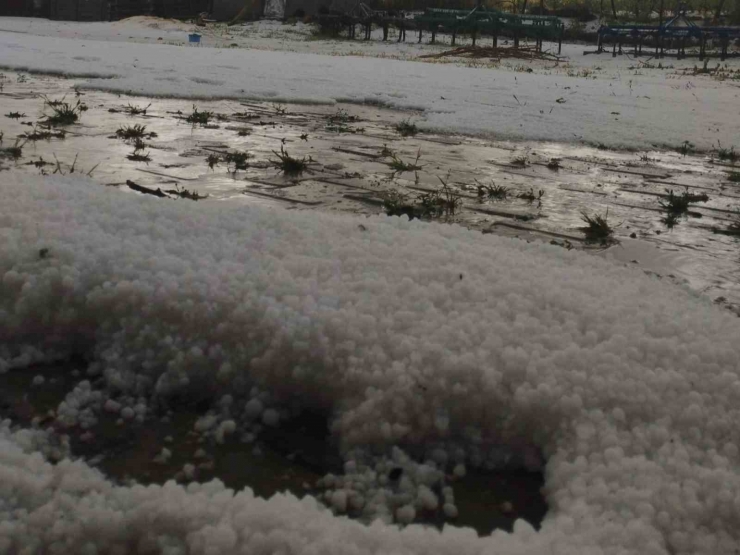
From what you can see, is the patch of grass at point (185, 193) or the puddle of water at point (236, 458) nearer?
the puddle of water at point (236, 458)

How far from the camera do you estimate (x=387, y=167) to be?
4.22m

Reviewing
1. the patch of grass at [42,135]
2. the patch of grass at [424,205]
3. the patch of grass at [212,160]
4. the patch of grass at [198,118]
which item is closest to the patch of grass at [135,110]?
the patch of grass at [198,118]

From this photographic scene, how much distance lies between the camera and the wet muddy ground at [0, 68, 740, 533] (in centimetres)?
142

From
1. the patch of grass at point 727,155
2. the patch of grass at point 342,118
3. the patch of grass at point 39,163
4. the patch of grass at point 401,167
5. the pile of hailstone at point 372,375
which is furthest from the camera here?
the patch of grass at point 342,118

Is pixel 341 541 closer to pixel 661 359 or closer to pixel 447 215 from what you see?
pixel 661 359

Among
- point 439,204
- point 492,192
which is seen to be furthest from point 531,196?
point 439,204

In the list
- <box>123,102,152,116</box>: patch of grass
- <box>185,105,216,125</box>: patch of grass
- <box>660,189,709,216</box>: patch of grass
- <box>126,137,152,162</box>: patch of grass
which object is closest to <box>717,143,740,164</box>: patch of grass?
<box>660,189,709,216</box>: patch of grass

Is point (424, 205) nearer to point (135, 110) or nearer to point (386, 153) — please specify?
point (386, 153)

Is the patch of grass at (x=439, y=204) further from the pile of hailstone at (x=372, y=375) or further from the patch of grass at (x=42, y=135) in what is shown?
the patch of grass at (x=42, y=135)

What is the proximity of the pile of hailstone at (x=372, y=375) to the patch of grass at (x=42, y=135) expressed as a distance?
212 cm

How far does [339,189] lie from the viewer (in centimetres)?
360

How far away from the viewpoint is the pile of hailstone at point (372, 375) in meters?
1.18

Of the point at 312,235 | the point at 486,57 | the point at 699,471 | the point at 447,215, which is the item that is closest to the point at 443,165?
the point at 447,215

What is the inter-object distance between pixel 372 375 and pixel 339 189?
7.00 ft
